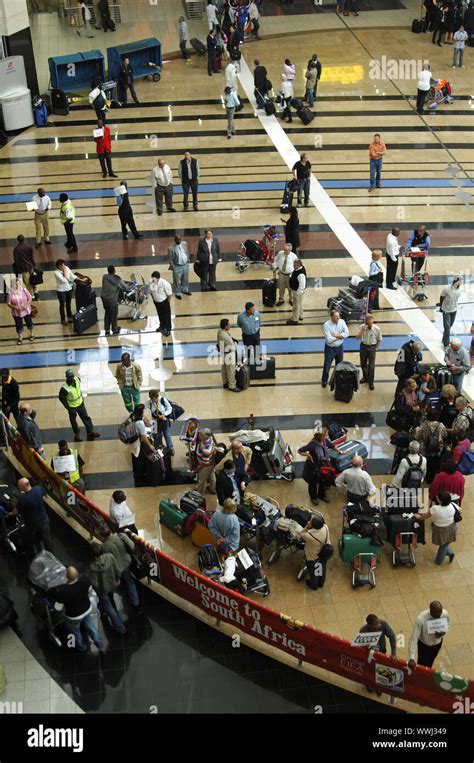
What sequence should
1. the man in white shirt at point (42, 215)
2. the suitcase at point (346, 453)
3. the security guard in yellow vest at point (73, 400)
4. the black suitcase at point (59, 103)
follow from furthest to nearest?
the black suitcase at point (59, 103)
the man in white shirt at point (42, 215)
the security guard in yellow vest at point (73, 400)
the suitcase at point (346, 453)

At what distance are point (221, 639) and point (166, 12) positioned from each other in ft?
81.2

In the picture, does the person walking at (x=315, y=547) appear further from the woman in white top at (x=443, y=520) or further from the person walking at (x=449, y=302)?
the person walking at (x=449, y=302)

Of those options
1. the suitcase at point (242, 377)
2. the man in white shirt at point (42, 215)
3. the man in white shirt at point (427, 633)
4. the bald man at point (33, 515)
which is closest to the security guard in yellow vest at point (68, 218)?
the man in white shirt at point (42, 215)

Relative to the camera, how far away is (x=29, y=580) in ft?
40.2

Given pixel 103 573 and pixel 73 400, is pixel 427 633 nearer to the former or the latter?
pixel 103 573

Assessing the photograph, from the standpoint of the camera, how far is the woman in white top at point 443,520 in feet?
40.9

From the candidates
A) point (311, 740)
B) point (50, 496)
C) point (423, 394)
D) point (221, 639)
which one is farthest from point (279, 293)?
point (311, 740)

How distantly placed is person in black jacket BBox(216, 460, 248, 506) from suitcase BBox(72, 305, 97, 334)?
217 inches

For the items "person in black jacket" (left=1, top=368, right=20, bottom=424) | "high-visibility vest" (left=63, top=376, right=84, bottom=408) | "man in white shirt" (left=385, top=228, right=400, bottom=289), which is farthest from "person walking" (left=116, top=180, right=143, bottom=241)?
"high-visibility vest" (left=63, top=376, right=84, bottom=408)

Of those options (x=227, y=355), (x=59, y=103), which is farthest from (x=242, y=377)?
(x=59, y=103)

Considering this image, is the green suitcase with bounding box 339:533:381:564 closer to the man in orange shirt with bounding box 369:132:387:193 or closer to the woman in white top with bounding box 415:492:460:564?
the woman in white top with bounding box 415:492:460:564

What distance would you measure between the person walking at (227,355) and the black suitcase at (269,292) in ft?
7.62

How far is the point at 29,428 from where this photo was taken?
14039 mm

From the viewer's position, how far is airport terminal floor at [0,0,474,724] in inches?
472
